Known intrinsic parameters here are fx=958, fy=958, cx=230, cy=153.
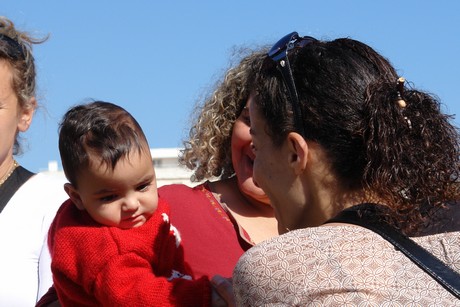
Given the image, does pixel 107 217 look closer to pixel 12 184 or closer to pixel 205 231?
pixel 205 231

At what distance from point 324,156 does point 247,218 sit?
1583 millimetres

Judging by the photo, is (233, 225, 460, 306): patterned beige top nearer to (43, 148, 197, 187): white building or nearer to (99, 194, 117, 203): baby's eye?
(99, 194, 117, 203): baby's eye

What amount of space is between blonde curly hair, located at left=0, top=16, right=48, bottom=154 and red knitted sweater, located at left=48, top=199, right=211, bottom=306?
118 cm

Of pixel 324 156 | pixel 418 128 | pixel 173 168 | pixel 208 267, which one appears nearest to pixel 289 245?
pixel 324 156

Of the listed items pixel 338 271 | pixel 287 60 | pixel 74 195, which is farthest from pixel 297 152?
pixel 74 195

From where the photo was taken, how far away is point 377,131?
2943 millimetres

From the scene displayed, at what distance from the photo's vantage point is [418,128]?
2992 millimetres

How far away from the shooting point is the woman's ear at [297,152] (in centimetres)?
306

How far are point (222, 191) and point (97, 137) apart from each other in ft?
3.42

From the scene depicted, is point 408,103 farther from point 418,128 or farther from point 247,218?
→ point 247,218

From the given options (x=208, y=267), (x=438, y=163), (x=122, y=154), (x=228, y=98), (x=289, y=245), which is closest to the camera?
(x=289, y=245)

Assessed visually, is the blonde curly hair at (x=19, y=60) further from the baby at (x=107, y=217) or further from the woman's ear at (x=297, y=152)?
the woman's ear at (x=297, y=152)

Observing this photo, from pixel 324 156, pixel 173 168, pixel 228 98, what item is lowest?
pixel 173 168

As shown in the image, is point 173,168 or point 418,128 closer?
point 418,128
